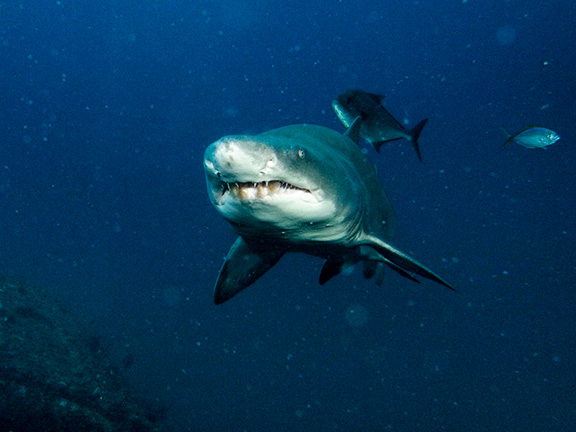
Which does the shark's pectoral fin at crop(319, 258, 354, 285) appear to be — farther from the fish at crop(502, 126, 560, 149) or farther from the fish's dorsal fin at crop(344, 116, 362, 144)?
the fish at crop(502, 126, 560, 149)

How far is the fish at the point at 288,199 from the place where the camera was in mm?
1840

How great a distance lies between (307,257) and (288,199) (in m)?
41.1

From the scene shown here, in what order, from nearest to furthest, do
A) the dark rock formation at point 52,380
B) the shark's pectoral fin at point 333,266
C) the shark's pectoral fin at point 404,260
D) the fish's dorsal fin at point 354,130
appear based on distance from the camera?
1. the shark's pectoral fin at point 404,260
2. the shark's pectoral fin at point 333,266
3. the fish's dorsal fin at point 354,130
4. the dark rock formation at point 52,380

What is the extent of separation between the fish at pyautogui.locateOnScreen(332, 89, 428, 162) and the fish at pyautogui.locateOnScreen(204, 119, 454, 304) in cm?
146

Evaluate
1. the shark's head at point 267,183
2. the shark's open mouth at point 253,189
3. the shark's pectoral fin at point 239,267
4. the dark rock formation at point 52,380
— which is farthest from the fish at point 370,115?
the dark rock formation at point 52,380

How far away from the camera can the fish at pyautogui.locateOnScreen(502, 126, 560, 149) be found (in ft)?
19.3

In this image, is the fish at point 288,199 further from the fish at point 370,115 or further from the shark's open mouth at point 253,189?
the fish at point 370,115

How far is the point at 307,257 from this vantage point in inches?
1686

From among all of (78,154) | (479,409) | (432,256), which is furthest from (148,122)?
(479,409)

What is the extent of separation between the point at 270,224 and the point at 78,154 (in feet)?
503

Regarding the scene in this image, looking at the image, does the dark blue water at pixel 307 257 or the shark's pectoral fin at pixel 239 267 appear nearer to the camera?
the shark's pectoral fin at pixel 239 267

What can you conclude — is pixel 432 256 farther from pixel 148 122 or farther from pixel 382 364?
pixel 148 122

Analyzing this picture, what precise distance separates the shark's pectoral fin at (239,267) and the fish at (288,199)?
0.01 meters

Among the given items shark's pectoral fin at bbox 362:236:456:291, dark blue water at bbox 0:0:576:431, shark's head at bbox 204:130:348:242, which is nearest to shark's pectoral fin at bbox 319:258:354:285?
shark's pectoral fin at bbox 362:236:456:291
